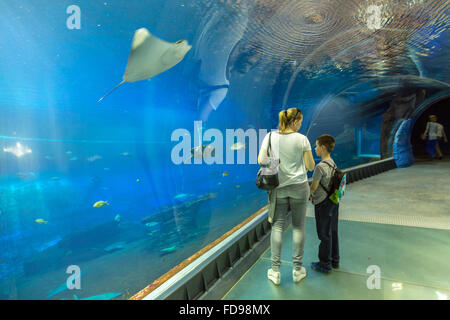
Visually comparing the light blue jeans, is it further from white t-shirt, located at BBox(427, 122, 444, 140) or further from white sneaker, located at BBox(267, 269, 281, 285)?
white t-shirt, located at BBox(427, 122, 444, 140)

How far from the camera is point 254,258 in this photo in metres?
2.45

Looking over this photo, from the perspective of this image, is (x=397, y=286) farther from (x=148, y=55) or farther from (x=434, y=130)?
(x=434, y=130)

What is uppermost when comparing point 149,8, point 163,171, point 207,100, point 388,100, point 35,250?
point 149,8

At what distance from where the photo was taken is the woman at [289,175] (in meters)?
1.91

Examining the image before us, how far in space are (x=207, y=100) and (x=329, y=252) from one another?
15.5 feet

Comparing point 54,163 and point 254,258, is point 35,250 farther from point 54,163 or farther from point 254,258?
point 54,163

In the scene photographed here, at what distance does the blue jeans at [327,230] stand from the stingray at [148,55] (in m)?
2.54

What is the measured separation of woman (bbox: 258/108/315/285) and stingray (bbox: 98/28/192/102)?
180 cm

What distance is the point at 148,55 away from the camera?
279 cm

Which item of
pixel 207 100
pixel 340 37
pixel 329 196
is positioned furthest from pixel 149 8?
→ pixel 329 196

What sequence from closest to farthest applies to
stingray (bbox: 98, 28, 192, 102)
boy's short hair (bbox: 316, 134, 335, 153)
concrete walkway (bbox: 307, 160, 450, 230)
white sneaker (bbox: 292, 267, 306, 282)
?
1. white sneaker (bbox: 292, 267, 306, 282)
2. boy's short hair (bbox: 316, 134, 335, 153)
3. stingray (bbox: 98, 28, 192, 102)
4. concrete walkway (bbox: 307, 160, 450, 230)

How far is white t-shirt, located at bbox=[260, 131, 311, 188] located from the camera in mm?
1909

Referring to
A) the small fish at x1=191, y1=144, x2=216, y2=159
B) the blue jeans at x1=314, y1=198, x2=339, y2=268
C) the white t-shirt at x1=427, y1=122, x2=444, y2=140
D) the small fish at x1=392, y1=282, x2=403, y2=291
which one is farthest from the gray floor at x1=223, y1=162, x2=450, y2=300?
the white t-shirt at x1=427, y1=122, x2=444, y2=140

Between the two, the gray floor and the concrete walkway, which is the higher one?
the concrete walkway
